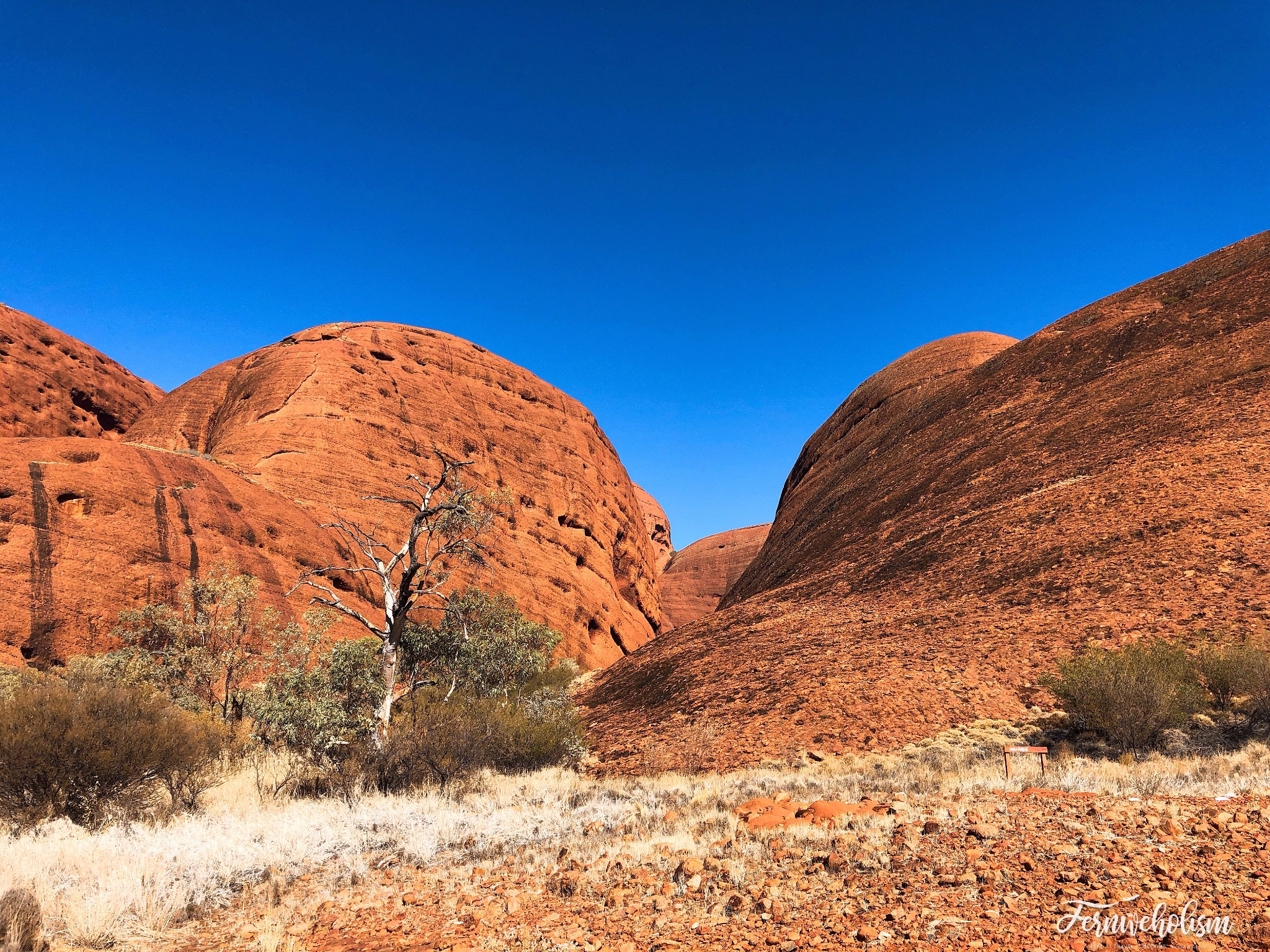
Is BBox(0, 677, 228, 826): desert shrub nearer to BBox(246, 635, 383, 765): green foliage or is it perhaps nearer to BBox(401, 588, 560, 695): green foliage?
BBox(246, 635, 383, 765): green foliage

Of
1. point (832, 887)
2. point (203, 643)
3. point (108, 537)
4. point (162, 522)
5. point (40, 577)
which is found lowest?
point (832, 887)

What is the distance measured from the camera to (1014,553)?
17.5 metres

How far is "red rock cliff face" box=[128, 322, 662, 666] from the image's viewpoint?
111ft

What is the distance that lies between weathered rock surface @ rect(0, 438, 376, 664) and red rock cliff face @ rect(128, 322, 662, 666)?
3.93 meters

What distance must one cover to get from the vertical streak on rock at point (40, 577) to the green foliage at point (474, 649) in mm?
12342

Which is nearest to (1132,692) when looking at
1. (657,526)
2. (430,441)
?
(430,441)

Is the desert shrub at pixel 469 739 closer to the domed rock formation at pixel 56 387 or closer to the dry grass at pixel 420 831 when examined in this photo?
the dry grass at pixel 420 831

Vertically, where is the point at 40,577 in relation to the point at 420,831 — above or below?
above

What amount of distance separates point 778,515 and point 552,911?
42249 mm

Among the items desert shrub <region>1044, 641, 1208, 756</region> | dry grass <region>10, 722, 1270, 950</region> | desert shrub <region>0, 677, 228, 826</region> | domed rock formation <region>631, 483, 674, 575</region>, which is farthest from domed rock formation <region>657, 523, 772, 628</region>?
desert shrub <region>0, 677, 228, 826</region>

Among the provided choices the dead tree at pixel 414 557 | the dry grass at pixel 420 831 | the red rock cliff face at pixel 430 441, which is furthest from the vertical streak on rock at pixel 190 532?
the dry grass at pixel 420 831

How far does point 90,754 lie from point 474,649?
729cm

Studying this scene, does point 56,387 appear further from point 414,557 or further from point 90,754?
point 90,754

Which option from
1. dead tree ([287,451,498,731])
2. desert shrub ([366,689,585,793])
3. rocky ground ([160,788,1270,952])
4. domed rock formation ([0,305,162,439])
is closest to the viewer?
rocky ground ([160,788,1270,952])
